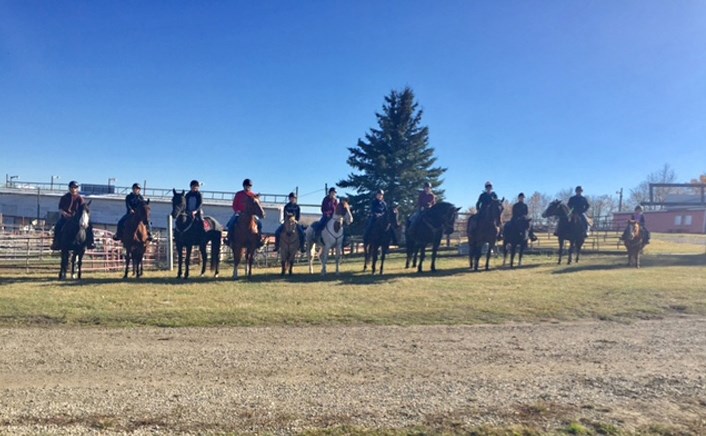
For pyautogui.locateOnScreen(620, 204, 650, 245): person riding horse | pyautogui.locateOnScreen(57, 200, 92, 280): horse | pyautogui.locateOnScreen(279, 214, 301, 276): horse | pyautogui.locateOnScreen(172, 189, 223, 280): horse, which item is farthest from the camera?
pyautogui.locateOnScreen(620, 204, 650, 245): person riding horse

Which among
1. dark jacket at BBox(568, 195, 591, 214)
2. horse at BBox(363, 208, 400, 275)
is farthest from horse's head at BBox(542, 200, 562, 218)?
horse at BBox(363, 208, 400, 275)

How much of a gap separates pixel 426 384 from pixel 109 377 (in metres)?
4.17

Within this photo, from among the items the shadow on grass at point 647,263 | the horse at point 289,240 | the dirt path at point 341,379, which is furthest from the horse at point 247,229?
the shadow on grass at point 647,263

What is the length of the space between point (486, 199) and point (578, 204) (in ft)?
18.6

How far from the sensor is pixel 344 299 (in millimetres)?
11805

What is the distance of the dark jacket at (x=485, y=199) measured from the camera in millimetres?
17975

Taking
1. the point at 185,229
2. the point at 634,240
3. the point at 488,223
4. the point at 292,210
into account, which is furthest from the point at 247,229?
the point at 634,240

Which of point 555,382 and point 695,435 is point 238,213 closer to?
point 555,382

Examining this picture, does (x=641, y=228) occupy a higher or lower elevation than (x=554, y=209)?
lower

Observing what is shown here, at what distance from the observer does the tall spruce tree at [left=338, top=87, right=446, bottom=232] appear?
35.9 meters

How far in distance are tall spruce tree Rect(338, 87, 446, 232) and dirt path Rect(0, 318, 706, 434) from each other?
88.8ft

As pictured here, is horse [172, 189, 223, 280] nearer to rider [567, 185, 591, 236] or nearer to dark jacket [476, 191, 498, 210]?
dark jacket [476, 191, 498, 210]

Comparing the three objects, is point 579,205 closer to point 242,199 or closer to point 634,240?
point 634,240

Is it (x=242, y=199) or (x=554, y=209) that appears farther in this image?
(x=554, y=209)
